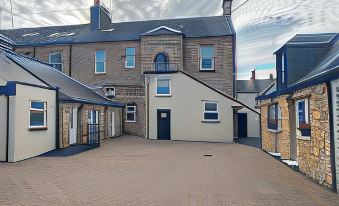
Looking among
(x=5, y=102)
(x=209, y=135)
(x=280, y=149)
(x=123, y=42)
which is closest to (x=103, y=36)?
(x=123, y=42)

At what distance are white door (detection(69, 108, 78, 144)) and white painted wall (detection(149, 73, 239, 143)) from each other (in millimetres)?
6389

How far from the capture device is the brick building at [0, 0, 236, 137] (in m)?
23.9

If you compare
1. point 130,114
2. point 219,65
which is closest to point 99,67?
point 130,114

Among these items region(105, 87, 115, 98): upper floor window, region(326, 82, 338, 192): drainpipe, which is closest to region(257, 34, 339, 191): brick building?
region(326, 82, 338, 192): drainpipe

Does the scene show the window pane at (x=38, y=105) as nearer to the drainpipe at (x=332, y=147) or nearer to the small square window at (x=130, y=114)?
the small square window at (x=130, y=114)

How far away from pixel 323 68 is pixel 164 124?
45.1 feet

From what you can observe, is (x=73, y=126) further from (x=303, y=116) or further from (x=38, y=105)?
(x=303, y=116)

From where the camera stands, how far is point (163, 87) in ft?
69.8

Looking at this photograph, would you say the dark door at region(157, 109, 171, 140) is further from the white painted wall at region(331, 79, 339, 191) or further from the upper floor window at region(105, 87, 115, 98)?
the white painted wall at region(331, 79, 339, 191)

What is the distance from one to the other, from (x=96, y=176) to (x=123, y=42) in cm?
1901

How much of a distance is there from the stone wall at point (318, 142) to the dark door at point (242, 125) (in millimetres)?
17675

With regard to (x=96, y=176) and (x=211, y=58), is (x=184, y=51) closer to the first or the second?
(x=211, y=58)

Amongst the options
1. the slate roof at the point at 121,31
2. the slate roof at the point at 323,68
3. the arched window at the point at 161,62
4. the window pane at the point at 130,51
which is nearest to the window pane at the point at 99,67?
the slate roof at the point at 121,31

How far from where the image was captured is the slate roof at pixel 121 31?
83.7ft
